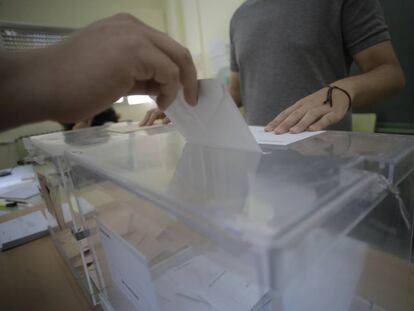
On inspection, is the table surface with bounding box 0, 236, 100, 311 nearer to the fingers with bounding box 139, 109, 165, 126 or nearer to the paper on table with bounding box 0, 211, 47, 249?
the paper on table with bounding box 0, 211, 47, 249

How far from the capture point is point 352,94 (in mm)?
643

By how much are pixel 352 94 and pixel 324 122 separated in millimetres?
170

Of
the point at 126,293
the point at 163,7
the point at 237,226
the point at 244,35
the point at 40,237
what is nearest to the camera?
the point at 237,226

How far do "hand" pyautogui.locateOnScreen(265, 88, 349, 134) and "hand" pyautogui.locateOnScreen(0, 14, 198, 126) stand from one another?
0.28 metres

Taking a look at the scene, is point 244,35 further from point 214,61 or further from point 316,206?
point 214,61

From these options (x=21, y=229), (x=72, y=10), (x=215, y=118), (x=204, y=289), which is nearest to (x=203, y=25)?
(x=72, y=10)

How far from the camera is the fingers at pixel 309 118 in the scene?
0.52 meters

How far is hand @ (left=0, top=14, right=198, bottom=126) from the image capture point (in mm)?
265

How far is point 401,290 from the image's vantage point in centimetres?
42

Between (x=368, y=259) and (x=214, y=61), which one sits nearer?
(x=368, y=259)

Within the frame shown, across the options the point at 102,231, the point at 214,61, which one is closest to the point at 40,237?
the point at 102,231

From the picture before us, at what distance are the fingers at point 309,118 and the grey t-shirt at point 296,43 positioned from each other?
0.33 meters

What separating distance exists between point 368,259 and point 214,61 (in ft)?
8.07

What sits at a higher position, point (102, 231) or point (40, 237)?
point (102, 231)
